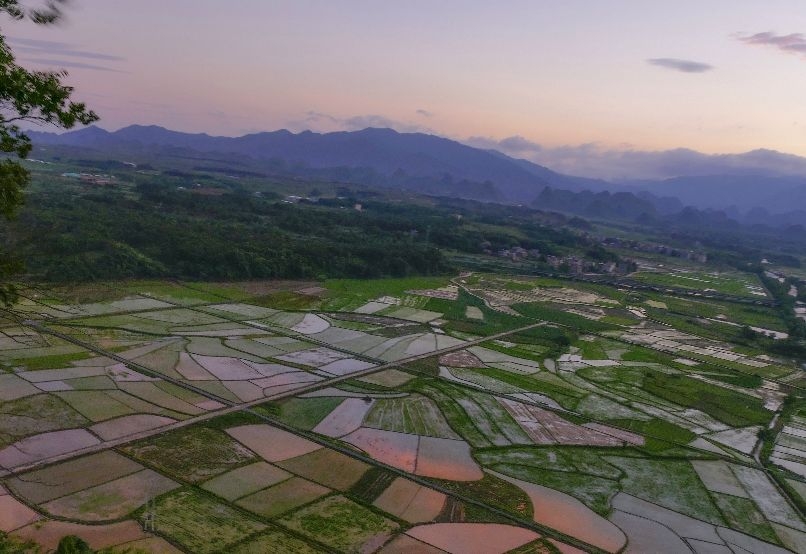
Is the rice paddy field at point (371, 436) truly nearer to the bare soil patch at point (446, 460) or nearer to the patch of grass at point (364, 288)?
the bare soil patch at point (446, 460)

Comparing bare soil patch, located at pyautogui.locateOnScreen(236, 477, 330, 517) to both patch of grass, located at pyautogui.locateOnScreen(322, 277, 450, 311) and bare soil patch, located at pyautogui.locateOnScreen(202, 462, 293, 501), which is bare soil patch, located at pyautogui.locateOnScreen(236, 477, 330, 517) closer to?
bare soil patch, located at pyautogui.locateOnScreen(202, 462, 293, 501)

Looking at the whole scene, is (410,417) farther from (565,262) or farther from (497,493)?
(565,262)

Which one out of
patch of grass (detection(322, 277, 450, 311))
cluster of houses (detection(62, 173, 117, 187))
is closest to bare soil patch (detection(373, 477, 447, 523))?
patch of grass (detection(322, 277, 450, 311))

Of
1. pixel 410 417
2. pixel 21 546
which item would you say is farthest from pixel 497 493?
pixel 21 546

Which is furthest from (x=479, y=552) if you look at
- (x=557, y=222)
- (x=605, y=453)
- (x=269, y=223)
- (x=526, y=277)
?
(x=557, y=222)

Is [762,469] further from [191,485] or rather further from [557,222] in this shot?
[557,222]

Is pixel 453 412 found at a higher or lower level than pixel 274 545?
higher

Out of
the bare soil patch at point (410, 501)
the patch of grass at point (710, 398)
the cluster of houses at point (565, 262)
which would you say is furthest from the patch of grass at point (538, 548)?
the cluster of houses at point (565, 262)
